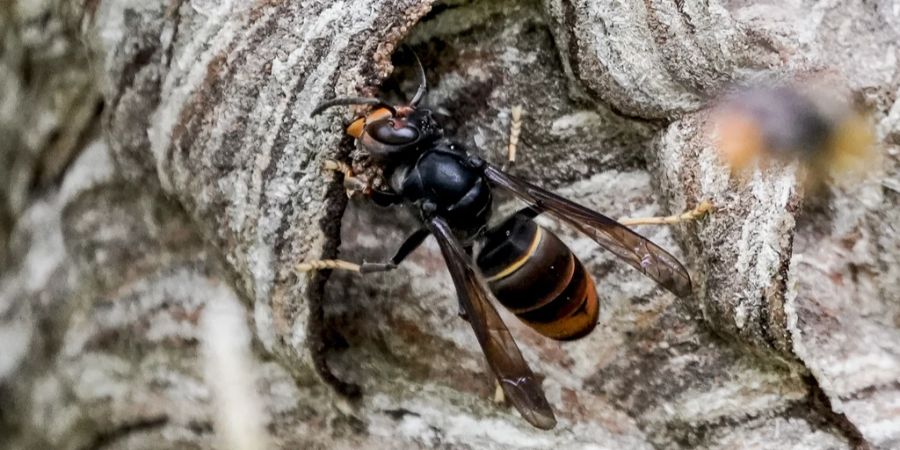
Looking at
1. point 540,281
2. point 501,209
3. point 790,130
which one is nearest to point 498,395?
point 540,281

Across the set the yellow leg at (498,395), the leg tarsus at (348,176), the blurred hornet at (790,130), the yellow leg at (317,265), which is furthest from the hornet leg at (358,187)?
the blurred hornet at (790,130)

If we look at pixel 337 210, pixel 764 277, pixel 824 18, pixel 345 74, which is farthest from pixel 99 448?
pixel 824 18

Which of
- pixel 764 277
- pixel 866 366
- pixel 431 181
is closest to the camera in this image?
pixel 764 277

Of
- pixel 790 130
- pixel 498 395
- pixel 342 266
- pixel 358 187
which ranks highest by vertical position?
pixel 790 130

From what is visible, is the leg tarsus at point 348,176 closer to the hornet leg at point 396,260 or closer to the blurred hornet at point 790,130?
the hornet leg at point 396,260

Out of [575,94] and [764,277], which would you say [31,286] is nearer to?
[575,94]

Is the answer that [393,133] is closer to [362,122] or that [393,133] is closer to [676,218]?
[362,122]
